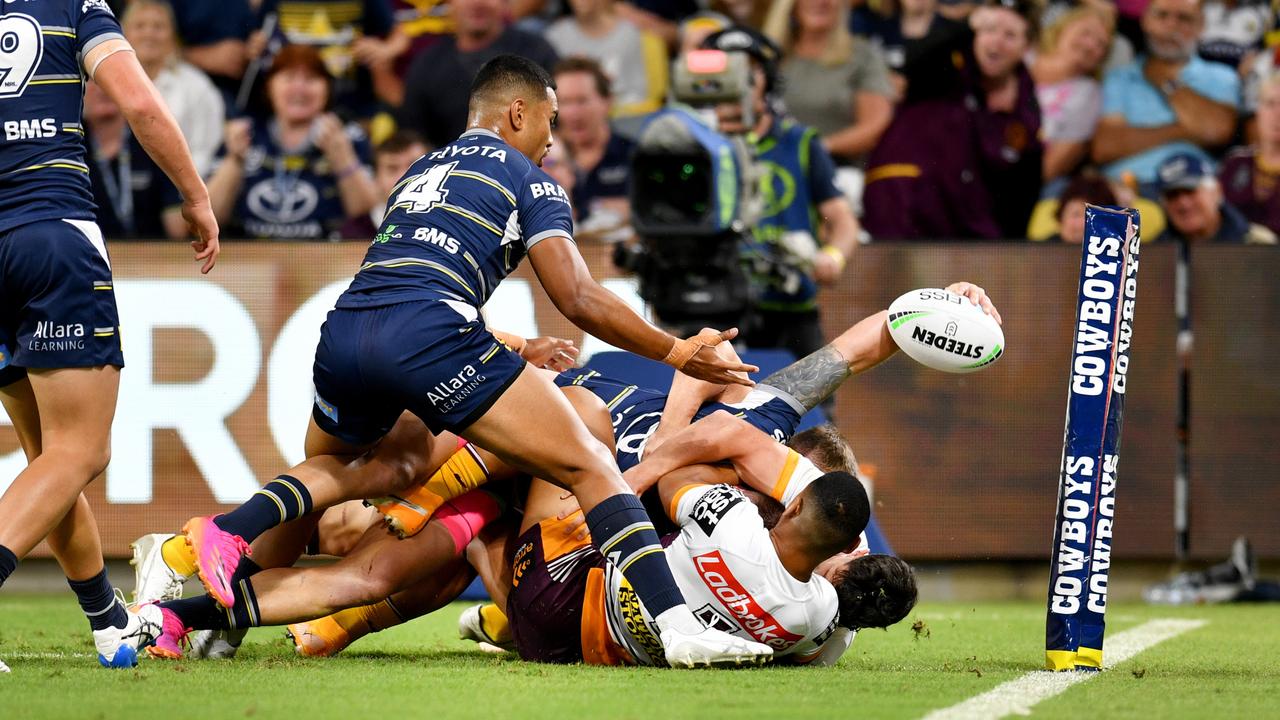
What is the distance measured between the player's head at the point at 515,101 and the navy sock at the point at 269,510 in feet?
4.36

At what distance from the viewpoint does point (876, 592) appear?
5051 mm

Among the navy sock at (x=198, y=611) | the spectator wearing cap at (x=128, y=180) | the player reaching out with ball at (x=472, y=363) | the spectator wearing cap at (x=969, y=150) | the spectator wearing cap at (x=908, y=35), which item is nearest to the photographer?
the player reaching out with ball at (x=472, y=363)

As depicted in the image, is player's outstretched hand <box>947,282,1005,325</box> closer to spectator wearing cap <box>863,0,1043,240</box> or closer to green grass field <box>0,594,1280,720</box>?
green grass field <box>0,594,1280,720</box>

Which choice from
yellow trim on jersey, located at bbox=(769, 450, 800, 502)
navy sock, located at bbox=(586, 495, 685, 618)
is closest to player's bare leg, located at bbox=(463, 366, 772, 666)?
navy sock, located at bbox=(586, 495, 685, 618)

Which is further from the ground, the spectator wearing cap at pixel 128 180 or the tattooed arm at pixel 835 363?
the tattooed arm at pixel 835 363

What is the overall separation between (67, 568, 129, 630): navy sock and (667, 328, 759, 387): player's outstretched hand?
6.21ft

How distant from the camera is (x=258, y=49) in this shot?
10398mm

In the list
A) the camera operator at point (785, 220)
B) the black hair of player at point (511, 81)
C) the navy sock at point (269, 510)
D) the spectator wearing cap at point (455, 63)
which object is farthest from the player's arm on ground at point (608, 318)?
the spectator wearing cap at point (455, 63)

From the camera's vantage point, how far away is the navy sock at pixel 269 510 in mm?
5043

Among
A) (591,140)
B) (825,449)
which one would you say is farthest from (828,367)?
(591,140)

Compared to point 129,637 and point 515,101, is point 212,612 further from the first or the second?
point 515,101

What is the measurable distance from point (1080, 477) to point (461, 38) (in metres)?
6.21

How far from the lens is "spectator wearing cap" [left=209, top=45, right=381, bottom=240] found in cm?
975

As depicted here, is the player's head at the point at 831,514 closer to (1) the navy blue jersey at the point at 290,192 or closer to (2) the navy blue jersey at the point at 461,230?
(2) the navy blue jersey at the point at 461,230
